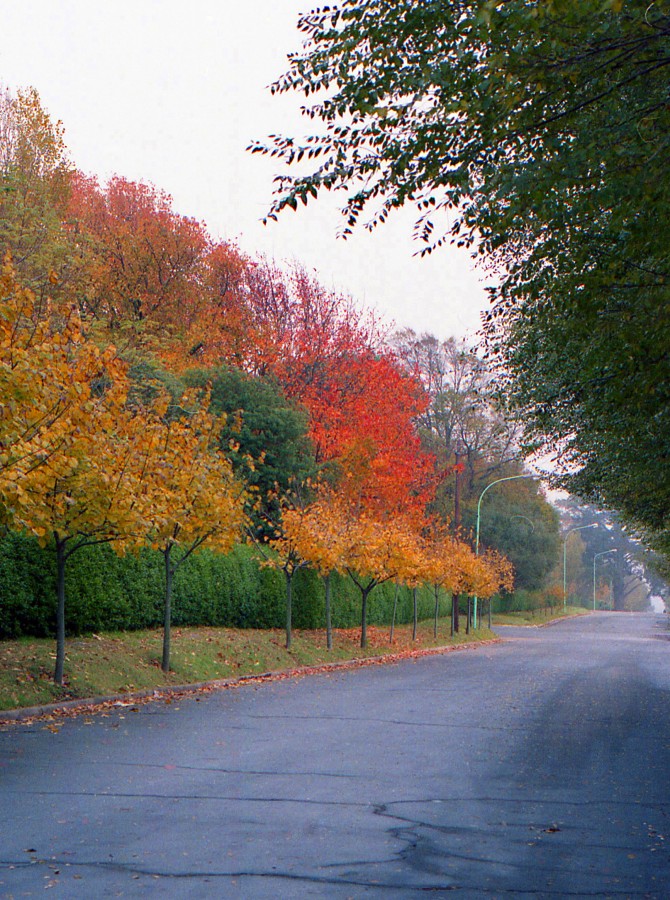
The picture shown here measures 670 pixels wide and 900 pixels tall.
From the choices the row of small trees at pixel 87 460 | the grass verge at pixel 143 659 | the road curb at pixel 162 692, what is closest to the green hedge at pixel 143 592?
the grass verge at pixel 143 659

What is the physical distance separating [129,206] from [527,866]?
41119mm

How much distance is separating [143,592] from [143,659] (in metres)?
3.44

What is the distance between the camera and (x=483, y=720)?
50.0ft

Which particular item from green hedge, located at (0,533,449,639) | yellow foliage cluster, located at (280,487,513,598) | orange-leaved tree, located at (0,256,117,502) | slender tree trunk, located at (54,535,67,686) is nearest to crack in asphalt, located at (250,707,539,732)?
slender tree trunk, located at (54,535,67,686)

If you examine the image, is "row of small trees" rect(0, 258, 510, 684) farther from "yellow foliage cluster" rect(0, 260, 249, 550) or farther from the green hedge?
the green hedge

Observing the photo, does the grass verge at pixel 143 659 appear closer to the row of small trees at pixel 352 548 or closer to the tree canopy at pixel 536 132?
the row of small trees at pixel 352 548

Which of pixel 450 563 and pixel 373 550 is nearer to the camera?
pixel 373 550

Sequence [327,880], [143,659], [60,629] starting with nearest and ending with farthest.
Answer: [327,880] < [60,629] < [143,659]

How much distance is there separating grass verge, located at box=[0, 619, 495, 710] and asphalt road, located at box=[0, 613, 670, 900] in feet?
5.08

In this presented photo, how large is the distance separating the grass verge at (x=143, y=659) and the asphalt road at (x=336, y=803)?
155 centimetres

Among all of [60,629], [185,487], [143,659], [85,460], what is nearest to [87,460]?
[85,460]

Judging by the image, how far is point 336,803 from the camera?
8.52 meters

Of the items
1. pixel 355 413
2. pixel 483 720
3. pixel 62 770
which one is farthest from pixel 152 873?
pixel 355 413

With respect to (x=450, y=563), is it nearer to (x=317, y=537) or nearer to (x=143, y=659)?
(x=317, y=537)
